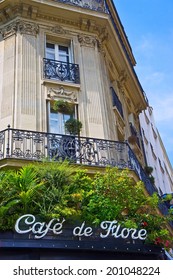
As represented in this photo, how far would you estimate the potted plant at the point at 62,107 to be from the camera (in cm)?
1137

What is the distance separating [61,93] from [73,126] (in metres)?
1.44

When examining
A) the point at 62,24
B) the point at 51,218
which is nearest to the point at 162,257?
the point at 51,218

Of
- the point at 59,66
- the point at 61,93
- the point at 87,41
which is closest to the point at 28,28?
the point at 59,66

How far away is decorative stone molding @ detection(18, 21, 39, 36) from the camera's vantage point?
1272 cm

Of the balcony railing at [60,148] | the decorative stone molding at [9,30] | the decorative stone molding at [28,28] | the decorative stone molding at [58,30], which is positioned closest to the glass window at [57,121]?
the balcony railing at [60,148]

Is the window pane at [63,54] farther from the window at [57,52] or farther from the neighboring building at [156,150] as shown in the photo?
the neighboring building at [156,150]

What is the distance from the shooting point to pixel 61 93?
1186cm

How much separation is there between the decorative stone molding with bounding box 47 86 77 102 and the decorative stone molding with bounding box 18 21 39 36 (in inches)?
87.9

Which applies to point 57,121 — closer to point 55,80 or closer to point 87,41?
point 55,80

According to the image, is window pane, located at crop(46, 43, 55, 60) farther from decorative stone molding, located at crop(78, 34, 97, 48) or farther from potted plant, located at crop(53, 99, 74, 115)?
potted plant, located at crop(53, 99, 74, 115)

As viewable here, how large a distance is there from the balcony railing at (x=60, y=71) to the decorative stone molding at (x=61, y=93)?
416 millimetres

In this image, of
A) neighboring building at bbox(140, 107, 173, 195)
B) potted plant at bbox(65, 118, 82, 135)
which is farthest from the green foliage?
neighboring building at bbox(140, 107, 173, 195)

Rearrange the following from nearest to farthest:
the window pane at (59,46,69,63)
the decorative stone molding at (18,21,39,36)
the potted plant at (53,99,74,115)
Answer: the potted plant at (53,99,74,115), the decorative stone molding at (18,21,39,36), the window pane at (59,46,69,63)

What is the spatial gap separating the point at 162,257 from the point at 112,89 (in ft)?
21.5
